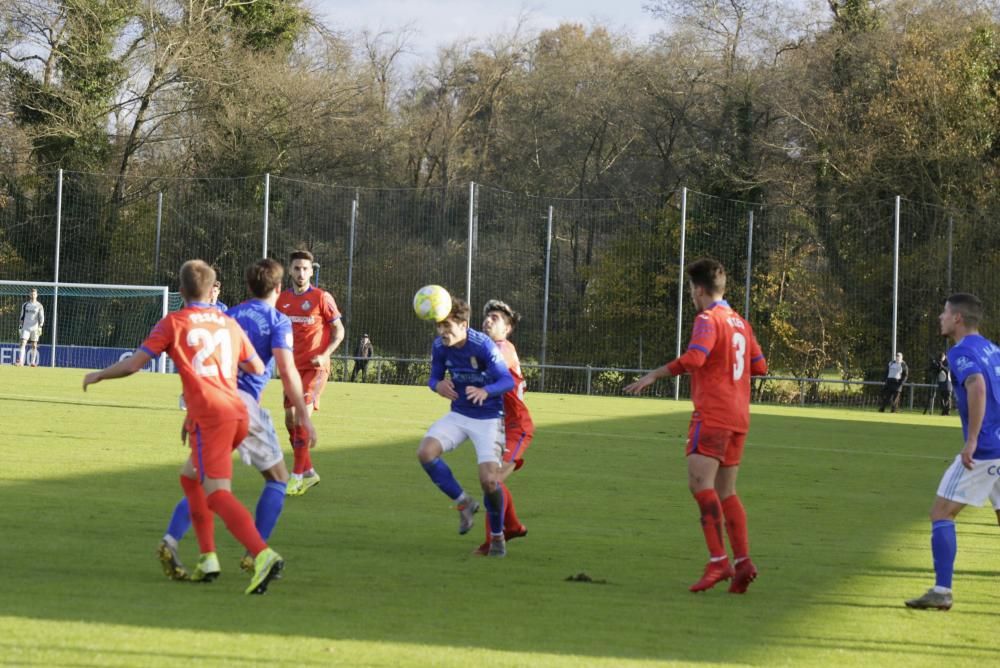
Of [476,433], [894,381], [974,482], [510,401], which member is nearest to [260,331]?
[476,433]

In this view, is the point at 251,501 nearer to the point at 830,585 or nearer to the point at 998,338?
the point at 830,585

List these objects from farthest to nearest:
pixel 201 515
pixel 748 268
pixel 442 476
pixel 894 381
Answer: pixel 748 268
pixel 894 381
pixel 442 476
pixel 201 515

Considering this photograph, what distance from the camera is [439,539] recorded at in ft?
29.1

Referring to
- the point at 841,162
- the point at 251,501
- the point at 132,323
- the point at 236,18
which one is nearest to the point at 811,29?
the point at 841,162

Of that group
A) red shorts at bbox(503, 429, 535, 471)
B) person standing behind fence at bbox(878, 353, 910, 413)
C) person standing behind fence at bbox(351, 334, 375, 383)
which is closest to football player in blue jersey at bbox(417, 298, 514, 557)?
red shorts at bbox(503, 429, 535, 471)

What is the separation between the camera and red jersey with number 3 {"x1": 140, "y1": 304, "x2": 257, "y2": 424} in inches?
261

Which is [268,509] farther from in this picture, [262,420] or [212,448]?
[212,448]

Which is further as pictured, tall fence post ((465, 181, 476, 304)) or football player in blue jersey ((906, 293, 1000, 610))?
tall fence post ((465, 181, 476, 304))

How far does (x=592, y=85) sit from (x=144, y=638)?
4460cm

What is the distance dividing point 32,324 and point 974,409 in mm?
30994

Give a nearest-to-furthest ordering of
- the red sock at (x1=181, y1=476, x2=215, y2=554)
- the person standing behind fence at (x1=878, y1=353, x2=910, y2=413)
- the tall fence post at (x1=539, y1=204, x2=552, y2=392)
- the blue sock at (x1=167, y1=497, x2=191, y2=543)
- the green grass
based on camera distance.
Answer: the green grass
the red sock at (x1=181, y1=476, x2=215, y2=554)
the blue sock at (x1=167, y1=497, x2=191, y2=543)
the person standing behind fence at (x1=878, y1=353, x2=910, y2=413)
the tall fence post at (x1=539, y1=204, x2=552, y2=392)

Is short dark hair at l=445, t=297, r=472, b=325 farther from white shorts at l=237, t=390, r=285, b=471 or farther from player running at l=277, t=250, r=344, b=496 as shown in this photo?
player running at l=277, t=250, r=344, b=496

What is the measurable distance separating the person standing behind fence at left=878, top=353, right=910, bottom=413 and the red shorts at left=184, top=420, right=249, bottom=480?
2735cm

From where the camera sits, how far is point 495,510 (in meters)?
8.27
